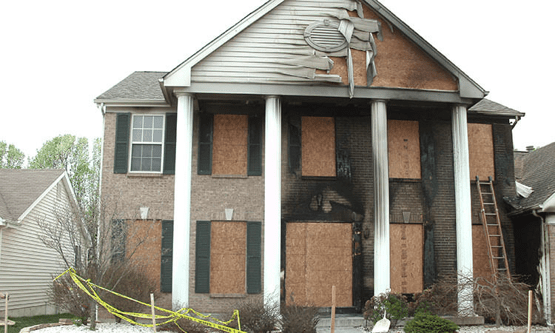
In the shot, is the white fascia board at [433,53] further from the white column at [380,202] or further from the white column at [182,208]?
the white column at [182,208]

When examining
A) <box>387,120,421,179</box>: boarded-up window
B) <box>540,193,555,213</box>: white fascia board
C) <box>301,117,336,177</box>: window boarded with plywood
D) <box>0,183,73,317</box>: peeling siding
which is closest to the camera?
<box>540,193,555,213</box>: white fascia board

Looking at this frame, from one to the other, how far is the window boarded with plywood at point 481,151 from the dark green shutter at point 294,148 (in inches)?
224

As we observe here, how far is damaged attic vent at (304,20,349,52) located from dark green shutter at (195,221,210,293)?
6.24m

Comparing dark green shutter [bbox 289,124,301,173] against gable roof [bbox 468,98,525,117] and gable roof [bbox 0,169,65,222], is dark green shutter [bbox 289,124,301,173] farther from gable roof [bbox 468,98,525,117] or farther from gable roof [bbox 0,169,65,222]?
gable roof [bbox 0,169,65,222]

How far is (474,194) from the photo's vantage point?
18422 millimetres

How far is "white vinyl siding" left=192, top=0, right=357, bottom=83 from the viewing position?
15484 millimetres

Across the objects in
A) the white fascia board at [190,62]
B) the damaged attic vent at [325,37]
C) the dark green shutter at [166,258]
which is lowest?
the dark green shutter at [166,258]

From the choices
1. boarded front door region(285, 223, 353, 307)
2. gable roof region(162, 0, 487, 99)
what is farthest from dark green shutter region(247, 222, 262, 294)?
gable roof region(162, 0, 487, 99)

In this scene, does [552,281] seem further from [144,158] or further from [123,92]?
[123,92]

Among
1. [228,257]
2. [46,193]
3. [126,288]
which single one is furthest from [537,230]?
[46,193]

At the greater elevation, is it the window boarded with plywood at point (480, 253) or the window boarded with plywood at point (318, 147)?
the window boarded with plywood at point (318, 147)

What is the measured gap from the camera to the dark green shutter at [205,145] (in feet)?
57.7

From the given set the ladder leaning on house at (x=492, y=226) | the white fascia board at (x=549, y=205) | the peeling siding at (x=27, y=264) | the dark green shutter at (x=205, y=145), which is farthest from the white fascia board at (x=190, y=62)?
the white fascia board at (x=549, y=205)

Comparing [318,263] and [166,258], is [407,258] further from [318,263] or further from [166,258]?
[166,258]
